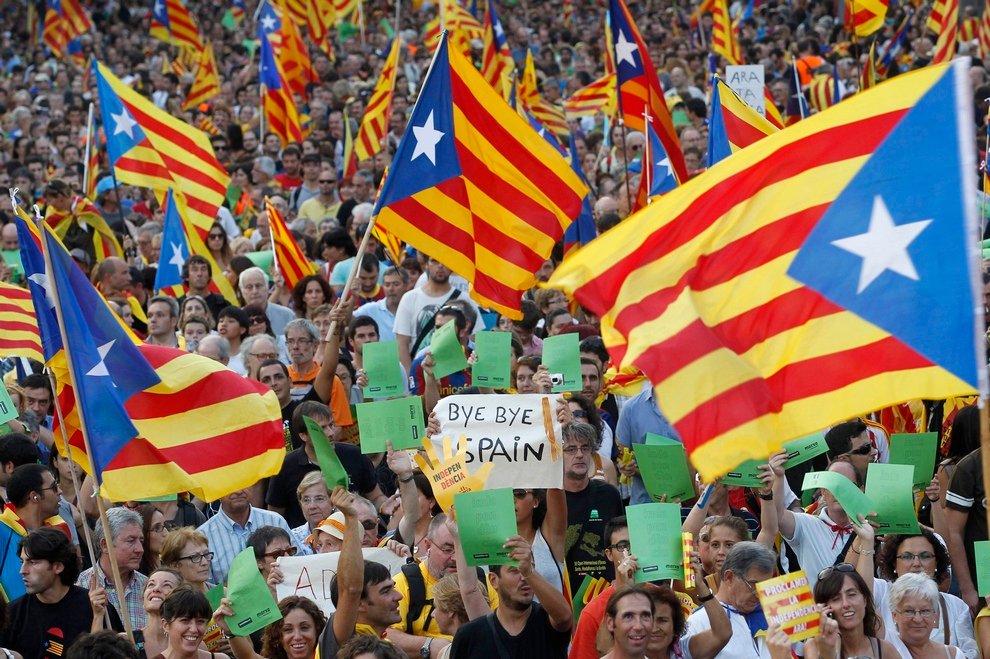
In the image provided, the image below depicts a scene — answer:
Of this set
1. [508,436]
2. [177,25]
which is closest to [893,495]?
[508,436]

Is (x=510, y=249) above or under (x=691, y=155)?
under

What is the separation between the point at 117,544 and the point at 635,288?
3447mm

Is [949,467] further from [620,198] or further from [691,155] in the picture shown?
[691,155]

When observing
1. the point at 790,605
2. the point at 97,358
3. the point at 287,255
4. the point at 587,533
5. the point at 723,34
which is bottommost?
the point at 790,605

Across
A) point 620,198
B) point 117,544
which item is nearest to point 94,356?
point 117,544

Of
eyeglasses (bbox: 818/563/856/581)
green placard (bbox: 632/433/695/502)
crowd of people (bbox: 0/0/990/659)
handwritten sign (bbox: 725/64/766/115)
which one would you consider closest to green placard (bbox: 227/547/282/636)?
crowd of people (bbox: 0/0/990/659)

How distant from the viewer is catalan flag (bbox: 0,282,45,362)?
33.7ft

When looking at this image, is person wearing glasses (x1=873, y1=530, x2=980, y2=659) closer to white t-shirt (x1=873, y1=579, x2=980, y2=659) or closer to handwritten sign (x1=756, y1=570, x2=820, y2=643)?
white t-shirt (x1=873, y1=579, x2=980, y2=659)

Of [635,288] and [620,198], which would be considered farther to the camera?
[620,198]

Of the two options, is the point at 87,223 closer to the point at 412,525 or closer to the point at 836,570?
the point at 412,525

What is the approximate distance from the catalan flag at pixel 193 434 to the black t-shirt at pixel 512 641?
139 cm

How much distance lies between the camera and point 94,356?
7.62m

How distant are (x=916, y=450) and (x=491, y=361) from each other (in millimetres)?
2495

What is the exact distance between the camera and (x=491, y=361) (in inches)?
391
